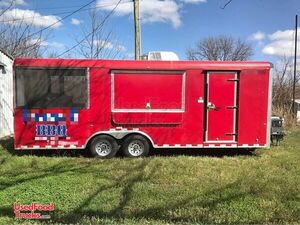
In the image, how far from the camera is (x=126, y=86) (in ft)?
30.1

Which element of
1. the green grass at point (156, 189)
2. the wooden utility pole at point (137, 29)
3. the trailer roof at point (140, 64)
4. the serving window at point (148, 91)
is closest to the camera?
the green grass at point (156, 189)

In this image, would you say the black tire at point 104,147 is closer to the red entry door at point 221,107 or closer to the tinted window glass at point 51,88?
the tinted window glass at point 51,88

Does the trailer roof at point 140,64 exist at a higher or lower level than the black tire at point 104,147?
higher

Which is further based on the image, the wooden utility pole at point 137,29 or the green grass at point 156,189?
the wooden utility pole at point 137,29

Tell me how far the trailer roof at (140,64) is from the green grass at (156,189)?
2381 millimetres

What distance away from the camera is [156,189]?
6.39 metres

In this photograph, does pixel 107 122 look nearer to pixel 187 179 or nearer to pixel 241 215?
pixel 187 179

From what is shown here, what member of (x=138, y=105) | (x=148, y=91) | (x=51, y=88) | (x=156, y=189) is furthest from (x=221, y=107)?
(x=51, y=88)

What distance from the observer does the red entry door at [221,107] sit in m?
9.30

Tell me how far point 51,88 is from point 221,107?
449 cm

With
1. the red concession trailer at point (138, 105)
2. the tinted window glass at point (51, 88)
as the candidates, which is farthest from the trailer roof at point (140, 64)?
the tinted window glass at point (51, 88)

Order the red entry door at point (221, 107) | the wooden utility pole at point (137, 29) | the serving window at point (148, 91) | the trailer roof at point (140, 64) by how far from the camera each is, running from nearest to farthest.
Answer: the trailer roof at point (140, 64), the serving window at point (148, 91), the red entry door at point (221, 107), the wooden utility pole at point (137, 29)

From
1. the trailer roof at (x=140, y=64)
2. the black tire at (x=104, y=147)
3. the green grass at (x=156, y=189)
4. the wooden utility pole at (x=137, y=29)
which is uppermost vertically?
the wooden utility pole at (x=137, y=29)

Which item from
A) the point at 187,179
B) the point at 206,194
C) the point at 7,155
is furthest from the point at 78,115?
the point at 206,194
